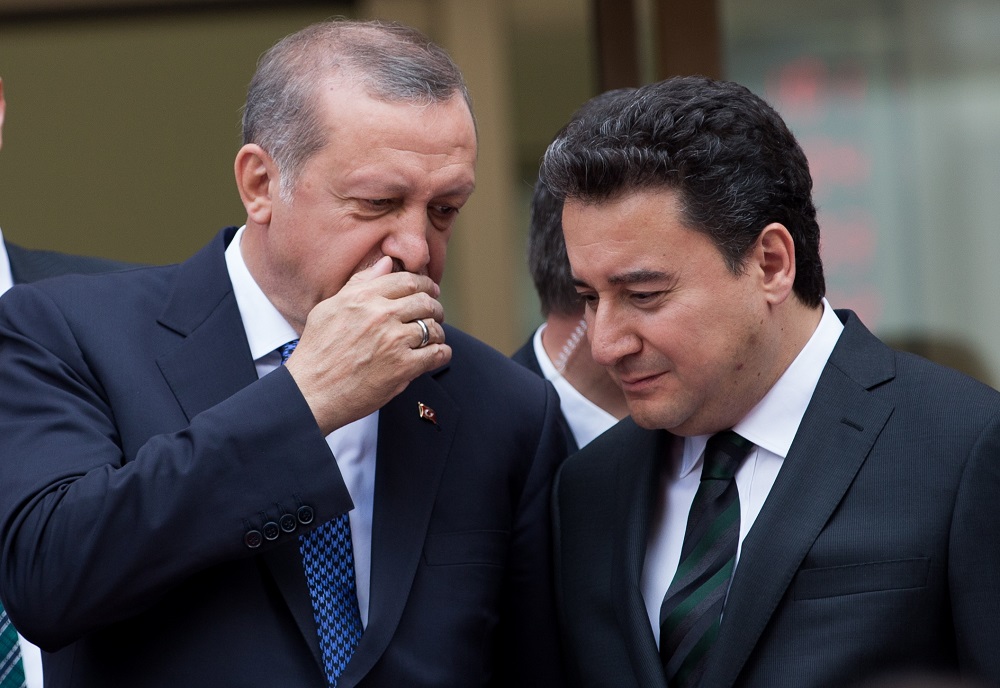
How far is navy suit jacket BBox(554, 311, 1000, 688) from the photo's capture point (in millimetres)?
2240

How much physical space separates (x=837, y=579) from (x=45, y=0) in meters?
4.74

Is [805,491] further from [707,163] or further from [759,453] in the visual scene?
[707,163]

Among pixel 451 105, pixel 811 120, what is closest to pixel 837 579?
pixel 451 105

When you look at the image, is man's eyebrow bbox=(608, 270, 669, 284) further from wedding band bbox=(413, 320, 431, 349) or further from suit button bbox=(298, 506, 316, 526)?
suit button bbox=(298, 506, 316, 526)

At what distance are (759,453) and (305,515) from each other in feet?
2.67

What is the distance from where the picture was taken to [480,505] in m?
2.62

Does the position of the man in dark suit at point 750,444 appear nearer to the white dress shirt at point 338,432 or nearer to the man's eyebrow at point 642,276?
the man's eyebrow at point 642,276

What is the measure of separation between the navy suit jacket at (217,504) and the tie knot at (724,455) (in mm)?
382

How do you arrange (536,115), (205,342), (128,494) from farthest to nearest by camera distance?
(536,115)
(205,342)
(128,494)

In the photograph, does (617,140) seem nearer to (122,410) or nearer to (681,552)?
(681,552)

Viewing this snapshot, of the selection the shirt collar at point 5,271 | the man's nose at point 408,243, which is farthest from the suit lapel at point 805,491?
the shirt collar at point 5,271

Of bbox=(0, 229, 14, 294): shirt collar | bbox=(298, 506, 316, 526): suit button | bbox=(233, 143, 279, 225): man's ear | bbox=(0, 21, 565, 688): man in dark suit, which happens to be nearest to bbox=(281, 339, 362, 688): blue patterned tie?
bbox=(0, 21, 565, 688): man in dark suit

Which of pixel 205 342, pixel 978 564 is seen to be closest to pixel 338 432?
pixel 205 342

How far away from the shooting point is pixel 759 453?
2.52m
